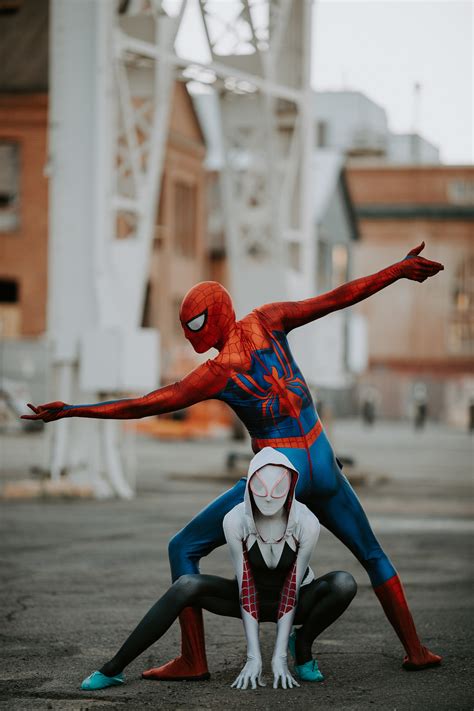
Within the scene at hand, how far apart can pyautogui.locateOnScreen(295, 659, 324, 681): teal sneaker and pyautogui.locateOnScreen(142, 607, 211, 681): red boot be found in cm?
41

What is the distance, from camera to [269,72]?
17578 millimetres

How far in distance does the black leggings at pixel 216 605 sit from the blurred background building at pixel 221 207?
9.32 metres

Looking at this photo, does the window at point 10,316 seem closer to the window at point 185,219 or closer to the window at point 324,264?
the window at point 185,219

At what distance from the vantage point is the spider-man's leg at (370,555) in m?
6.19

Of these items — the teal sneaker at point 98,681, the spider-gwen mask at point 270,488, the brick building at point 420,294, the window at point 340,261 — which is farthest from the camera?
the brick building at point 420,294

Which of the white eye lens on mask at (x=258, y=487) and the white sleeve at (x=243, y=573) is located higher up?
the white eye lens on mask at (x=258, y=487)

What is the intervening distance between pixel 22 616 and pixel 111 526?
17.0 ft

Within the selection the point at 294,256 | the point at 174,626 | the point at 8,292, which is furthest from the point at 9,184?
the point at 174,626

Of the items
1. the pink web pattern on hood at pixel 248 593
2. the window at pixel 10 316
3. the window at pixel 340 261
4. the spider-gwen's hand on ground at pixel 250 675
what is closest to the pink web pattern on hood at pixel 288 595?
the pink web pattern on hood at pixel 248 593

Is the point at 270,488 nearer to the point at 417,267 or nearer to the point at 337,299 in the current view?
the point at 337,299

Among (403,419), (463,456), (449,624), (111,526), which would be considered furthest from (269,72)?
(403,419)

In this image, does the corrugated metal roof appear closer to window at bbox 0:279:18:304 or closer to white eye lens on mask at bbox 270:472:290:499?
window at bbox 0:279:18:304

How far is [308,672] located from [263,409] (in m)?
1.20

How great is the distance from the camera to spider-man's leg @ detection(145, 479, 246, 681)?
5988mm
